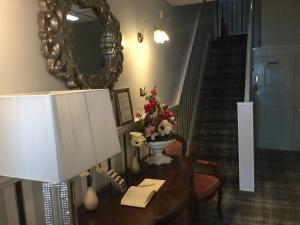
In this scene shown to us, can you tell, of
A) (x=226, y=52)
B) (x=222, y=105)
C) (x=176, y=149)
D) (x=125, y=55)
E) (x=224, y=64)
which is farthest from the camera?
(x=226, y=52)

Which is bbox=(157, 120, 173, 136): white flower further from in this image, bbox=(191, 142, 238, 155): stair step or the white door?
the white door

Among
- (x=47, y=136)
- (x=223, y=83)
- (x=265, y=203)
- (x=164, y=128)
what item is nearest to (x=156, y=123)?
(x=164, y=128)

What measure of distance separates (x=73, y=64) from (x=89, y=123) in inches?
27.2

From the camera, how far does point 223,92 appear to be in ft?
15.8

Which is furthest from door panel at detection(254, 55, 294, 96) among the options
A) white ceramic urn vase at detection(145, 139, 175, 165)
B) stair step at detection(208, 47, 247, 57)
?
white ceramic urn vase at detection(145, 139, 175, 165)

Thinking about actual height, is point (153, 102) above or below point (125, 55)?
below

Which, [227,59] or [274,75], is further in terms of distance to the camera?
[227,59]

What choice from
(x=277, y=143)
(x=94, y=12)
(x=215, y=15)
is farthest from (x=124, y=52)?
(x=215, y=15)

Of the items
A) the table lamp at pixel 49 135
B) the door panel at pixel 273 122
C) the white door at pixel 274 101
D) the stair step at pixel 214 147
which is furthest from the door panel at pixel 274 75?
the table lamp at pixel 49 135

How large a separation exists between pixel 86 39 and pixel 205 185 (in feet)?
5.57

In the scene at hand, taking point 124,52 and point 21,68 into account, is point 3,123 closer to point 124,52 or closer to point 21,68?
point 21,68

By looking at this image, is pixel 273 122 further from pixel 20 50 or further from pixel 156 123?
pixel 20 50

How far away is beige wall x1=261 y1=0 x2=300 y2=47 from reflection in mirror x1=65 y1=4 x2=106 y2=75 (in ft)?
12.7

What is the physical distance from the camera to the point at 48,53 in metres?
1.35
